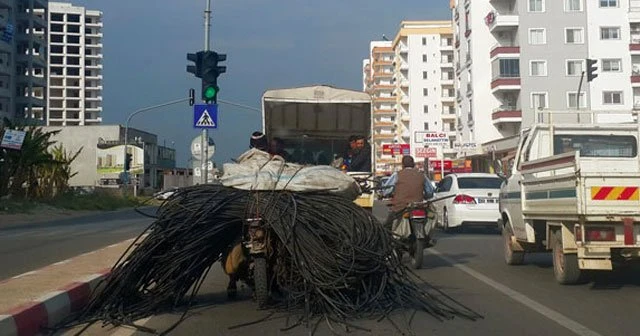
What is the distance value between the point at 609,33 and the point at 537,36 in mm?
5374

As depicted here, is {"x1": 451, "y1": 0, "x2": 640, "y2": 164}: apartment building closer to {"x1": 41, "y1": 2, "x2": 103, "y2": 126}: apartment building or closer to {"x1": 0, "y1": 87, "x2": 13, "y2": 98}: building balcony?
{"x1": 0, "y1": 87, "x2": 13, "y2": 98}: building balcony

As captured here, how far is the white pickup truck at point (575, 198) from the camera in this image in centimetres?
891

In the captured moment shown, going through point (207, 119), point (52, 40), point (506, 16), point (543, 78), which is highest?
point (52, 40)

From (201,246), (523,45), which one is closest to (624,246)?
(201,246)

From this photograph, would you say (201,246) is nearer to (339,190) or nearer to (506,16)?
(339,190)

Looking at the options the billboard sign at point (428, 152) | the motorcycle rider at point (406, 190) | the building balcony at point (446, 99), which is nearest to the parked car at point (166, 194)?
the motorcycle rider at point (406, 190)

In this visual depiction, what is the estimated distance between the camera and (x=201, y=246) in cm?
788

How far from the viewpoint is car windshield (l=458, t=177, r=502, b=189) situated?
64.5ft

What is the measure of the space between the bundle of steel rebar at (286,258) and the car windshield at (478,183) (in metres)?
11.8

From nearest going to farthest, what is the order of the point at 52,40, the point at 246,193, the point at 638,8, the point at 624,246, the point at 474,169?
the point at 246,193 → the point at 624,246 → the point at 638,8 → the point at 474,169 → the point at 52,40

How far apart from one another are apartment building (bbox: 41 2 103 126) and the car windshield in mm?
116251

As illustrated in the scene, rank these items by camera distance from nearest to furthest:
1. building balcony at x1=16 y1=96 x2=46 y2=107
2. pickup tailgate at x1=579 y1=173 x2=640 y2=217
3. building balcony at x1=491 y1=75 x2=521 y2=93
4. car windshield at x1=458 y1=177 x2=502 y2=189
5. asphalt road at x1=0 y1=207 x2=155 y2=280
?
pickup tailgate at x1=579 y1=173 x2=640 y2=217
asphalt road at x1=0 y1=207 x2=155 y2=280
car windshield at x1=458 y1=177 x2=502 y2=189
building balcony at x1=491 y1=75 x2=521 y2=93
building balcony at x1=16 y1=96 x2=46 y2=107

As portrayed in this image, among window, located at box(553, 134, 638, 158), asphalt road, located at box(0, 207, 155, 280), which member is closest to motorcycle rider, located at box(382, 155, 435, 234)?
window, located at box(553, 134, 638, 158)

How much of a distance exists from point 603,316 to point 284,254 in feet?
10.9
